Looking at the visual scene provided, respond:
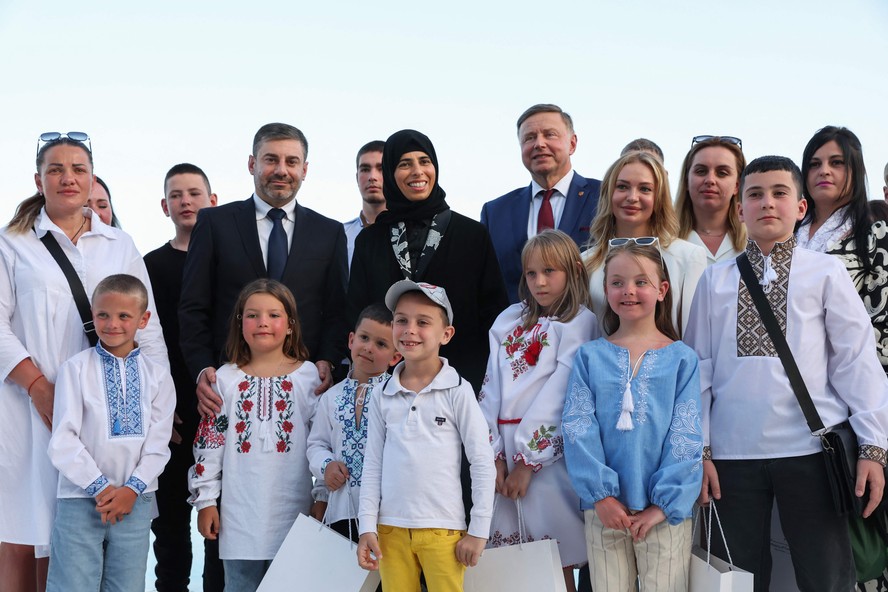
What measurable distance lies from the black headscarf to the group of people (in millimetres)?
15

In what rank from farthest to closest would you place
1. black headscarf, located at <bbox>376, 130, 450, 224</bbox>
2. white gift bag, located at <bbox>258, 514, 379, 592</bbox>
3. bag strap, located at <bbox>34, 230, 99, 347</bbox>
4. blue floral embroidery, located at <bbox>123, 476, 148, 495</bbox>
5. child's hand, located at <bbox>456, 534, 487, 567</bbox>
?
black headscarf, located at <bbox>376, 130, 450, 224</bbox>, bag strap, located at <bbox>34, 230, 99, 347</bbox>, blue floral embroidery, located at <bbox>123, 476, 148, 495</bbox>, white gift bag, located at <bbox>258, 514, 379, 592</bbox>, child's hand, located at <bbox>456, 534, 487, 567</bbox>

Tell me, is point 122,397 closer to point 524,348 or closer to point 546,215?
point 524,348

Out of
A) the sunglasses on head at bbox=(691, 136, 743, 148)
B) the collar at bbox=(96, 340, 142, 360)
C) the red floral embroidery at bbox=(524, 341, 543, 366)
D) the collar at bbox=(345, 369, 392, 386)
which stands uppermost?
the sunglasses on head at bbox=(691, 136, 743, 148)

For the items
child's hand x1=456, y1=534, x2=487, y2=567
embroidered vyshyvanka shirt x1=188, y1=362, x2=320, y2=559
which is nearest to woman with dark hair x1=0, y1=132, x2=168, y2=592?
embroidered vyshyvanka shirt x1=188, y1=362, x2=320, y2=559

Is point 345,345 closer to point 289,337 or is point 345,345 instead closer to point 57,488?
point 289,337

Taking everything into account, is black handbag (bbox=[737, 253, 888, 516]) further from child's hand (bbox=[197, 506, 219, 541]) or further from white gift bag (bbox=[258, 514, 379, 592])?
child's hand (bbox=[197, 506, 219, 541])

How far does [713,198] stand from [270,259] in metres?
2.24

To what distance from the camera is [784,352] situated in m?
3.14

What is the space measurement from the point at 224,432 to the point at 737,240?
261 cm

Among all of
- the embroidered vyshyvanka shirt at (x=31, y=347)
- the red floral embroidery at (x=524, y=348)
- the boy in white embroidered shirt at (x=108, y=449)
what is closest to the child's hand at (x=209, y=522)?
the boy in white embroidered shirt at (x=108, y=449)

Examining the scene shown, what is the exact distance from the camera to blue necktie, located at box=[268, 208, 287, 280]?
4156 mm

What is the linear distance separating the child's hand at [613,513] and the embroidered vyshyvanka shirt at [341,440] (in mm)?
1004

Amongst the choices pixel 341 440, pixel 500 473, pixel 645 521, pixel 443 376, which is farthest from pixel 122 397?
pixel 645 521

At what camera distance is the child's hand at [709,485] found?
3152 millimetres
